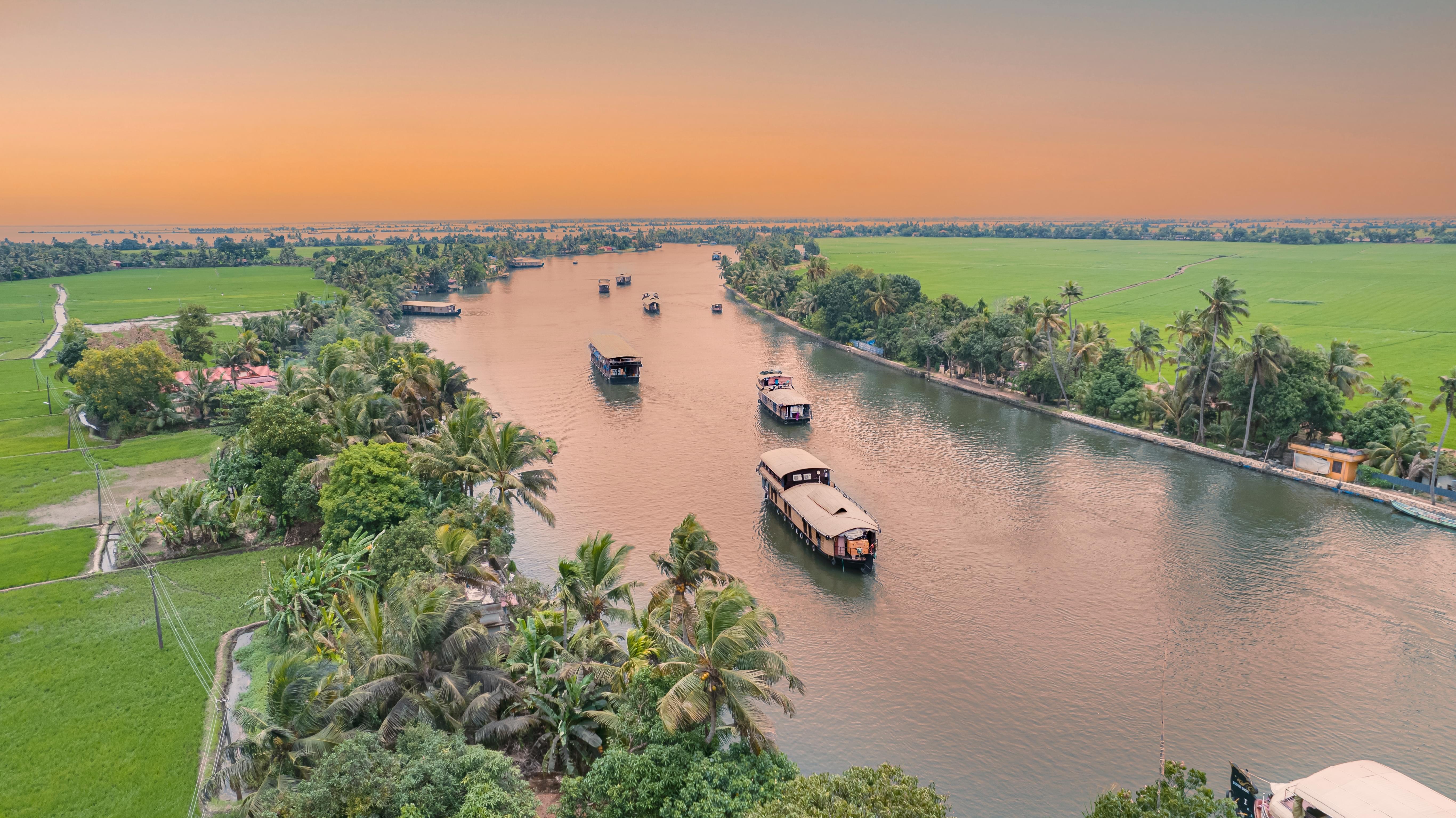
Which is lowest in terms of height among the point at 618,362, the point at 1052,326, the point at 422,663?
the point at 422,663

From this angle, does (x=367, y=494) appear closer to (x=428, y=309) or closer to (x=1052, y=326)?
(x=1052, y=326)

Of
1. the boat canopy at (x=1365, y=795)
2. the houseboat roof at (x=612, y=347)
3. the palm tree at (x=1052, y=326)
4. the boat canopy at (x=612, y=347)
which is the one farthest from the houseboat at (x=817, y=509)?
the boat canopy at (x=612, y=347)

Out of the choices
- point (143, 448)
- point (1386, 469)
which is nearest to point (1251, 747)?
point (1386, 469)

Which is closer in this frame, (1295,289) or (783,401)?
(783,401)

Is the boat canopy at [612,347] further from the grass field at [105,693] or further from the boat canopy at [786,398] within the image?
the grass field at [105,693]

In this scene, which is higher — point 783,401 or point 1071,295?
point 1071,295

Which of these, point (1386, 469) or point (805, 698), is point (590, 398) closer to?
point (805, 698)

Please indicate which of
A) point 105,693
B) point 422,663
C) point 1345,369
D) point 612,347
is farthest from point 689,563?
point 612,347
